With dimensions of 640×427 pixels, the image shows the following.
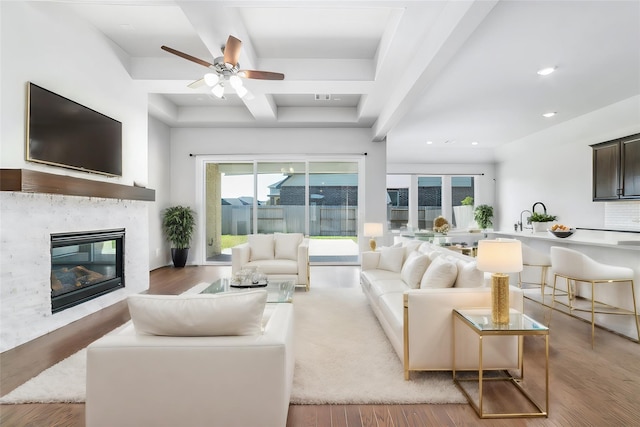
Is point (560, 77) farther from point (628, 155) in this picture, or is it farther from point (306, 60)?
point (306, 60)

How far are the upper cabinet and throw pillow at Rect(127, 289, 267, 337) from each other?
6058 millimetres

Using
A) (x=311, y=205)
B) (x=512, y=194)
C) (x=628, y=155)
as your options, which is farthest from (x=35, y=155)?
(x=512, y=194)

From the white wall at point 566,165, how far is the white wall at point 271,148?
3451 millimetres

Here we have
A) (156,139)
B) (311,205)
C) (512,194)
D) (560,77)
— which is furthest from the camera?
(512,194)

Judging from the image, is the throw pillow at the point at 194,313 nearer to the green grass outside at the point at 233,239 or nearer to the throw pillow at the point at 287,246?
the throw pillow at the point at 287,246

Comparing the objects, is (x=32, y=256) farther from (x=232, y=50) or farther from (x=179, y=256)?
(x=179, y=256)

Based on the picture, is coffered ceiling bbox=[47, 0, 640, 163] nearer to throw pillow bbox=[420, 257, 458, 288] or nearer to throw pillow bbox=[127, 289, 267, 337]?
throw pillow bbox=[420, 257, 458, 288]

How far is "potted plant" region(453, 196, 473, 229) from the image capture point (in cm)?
979

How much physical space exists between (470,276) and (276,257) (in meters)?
3.25

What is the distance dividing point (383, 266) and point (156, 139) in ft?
16.8

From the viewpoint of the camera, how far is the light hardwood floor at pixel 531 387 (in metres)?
1.96

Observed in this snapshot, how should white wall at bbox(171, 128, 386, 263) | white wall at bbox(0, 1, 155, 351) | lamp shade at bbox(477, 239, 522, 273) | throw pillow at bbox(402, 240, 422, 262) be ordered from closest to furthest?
lamp shade at bbox(477, 239, 522, 273), white wall at bbox(0, 1, 155, 351), throw pillow at bbox(402, 240, 422, 262), white wall at bbox(171, 128, 386, 263)

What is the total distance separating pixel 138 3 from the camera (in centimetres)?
300

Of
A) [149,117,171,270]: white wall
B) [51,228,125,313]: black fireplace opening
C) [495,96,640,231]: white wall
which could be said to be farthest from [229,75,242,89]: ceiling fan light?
[495,96,640,231]: white wall
